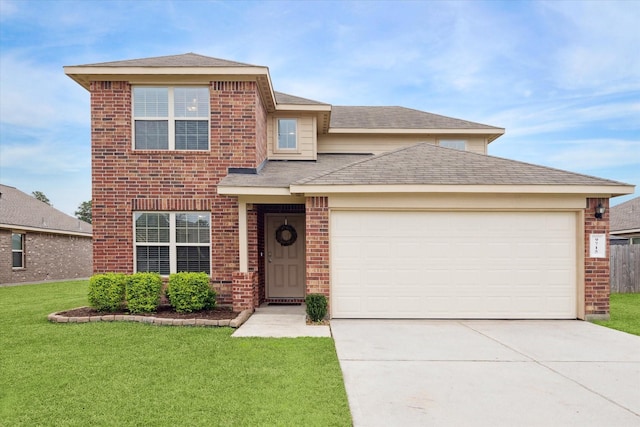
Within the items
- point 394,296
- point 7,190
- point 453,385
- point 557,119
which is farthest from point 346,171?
point 557,119

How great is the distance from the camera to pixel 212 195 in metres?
8.93

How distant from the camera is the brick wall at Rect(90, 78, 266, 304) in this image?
886 centimetres

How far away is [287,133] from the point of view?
11.4 m

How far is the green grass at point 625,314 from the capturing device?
7375 mm

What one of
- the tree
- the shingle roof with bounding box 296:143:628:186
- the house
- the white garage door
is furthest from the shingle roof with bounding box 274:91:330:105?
the tree

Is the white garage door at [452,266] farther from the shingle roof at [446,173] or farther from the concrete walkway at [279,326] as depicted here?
the concrete walkway at [279,326]

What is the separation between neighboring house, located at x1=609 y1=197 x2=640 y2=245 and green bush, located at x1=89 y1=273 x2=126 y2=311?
20174 mm

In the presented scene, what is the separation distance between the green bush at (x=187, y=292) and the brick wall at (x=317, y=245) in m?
2.37

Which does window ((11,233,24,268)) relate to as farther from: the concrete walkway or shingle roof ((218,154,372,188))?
the concrete walkway

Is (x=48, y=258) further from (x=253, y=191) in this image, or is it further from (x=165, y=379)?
(x=165, y=379)

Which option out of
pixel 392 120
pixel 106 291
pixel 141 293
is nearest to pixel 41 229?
pixel 106 291

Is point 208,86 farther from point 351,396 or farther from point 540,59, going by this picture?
point 540,59

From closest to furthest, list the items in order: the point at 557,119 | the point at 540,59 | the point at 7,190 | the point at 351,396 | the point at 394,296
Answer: the point at 351,396 → the point at 394,296 → the point at 7,190 → the point at 540,59 → the point at 557,119

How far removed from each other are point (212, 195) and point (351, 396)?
6.10m
